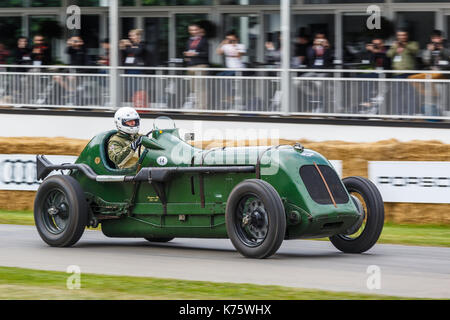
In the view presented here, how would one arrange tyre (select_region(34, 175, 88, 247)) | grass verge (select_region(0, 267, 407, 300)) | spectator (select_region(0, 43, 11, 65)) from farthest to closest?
1. spectator (select_region(0, 43, 11, 65))
2. tyre (select_region(34, 175, 88, 247))
3. grass verge (select_region(0, 267, 407, 300))

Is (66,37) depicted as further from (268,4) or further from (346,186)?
(346,186)

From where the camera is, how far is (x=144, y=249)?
12305 mm

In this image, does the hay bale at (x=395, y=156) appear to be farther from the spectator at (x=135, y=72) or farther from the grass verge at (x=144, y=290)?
the grass verge at (x=144, y=290)

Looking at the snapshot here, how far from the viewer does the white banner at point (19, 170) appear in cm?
1761

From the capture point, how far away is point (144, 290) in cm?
891

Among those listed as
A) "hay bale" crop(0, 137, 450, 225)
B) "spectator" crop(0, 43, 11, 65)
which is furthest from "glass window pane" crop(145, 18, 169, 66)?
"hay bale" crop(0, 137, 450, 225)

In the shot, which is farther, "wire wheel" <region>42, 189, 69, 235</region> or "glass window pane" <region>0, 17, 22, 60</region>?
"glass window pane" <region>0, 17, 22, 60</region>

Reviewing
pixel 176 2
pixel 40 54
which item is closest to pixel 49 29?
pixel 40 54

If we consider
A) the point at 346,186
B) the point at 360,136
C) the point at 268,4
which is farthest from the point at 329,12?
the point at 346,186

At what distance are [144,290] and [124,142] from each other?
404cm

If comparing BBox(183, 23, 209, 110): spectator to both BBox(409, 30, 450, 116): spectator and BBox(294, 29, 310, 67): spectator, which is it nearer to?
BBox(294, 29, 310, 67): spectator

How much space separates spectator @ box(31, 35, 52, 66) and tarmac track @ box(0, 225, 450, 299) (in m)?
10.7

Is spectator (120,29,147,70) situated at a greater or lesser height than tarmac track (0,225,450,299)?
greater

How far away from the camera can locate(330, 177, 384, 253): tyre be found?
11.5 meters
